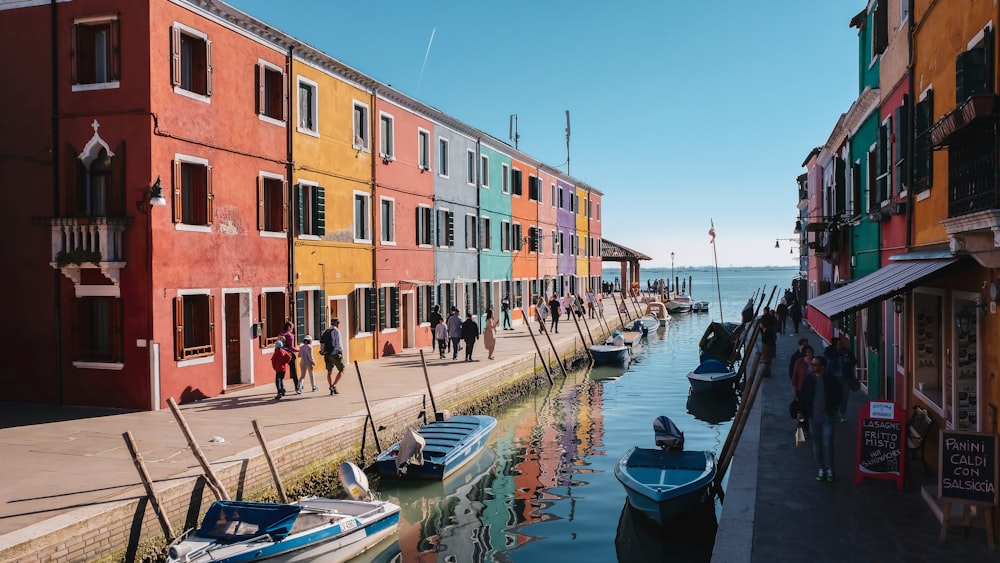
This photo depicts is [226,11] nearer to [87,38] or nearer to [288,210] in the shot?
[87,38]

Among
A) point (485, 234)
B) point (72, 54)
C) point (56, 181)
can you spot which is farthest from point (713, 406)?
point (72, 54)

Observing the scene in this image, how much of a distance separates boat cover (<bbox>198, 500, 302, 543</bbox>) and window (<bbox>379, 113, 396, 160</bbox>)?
1629 cm

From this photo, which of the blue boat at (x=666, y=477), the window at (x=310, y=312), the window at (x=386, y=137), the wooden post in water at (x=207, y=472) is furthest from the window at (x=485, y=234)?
the wooden post in water at (x=207, y=472)

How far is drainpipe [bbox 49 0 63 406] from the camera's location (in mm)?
15562

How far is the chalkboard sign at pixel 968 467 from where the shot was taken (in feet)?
26.5

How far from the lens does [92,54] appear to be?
51.6 ft

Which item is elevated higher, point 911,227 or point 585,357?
point 911,227

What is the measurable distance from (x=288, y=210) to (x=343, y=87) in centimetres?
482

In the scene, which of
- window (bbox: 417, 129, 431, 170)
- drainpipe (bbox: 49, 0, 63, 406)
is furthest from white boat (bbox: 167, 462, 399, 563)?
window (bbox: 417, 129, 431, 170)

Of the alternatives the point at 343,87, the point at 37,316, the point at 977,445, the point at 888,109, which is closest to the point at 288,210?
the point at 343,87

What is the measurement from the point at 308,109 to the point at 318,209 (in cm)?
280

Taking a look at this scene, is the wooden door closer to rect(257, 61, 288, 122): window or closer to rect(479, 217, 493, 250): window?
rect(257, 61, 288, 122): window

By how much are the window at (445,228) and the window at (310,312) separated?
915 cm

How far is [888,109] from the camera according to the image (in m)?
14.7
